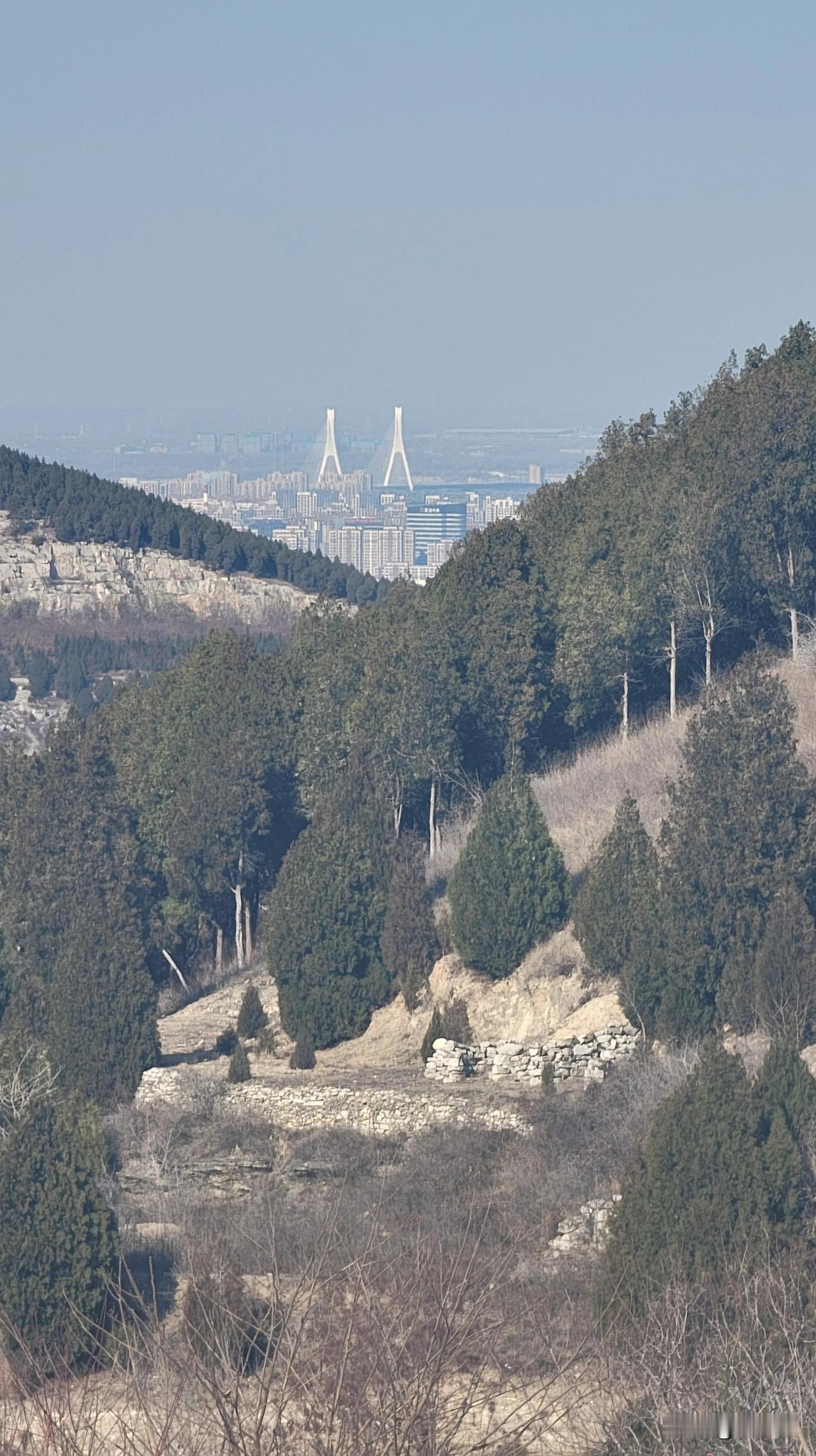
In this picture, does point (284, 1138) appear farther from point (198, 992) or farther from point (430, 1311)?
point (430, 1311)

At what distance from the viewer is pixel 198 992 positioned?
2912cm

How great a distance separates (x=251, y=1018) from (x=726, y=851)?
22.8 ft

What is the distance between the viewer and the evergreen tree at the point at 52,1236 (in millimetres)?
15734

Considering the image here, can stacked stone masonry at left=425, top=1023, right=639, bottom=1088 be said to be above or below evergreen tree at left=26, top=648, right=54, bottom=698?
below

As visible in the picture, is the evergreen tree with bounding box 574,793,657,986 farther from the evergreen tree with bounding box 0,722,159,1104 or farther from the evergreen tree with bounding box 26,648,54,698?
the evergreen tree with bounding box 26,648,54,698

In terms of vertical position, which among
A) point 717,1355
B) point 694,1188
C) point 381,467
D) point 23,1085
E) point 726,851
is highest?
point 381,467

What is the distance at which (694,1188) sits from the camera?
632 inches

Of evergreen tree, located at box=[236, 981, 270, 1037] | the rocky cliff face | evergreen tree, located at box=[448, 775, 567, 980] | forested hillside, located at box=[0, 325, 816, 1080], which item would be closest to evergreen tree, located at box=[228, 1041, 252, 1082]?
evergreen tree, located at box=[236, 981, 270, 1037]

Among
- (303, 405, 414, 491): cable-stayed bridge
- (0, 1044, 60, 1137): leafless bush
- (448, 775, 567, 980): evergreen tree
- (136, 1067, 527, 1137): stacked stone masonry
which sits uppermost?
(303, 405, 414, 491): cable-stayed bridge

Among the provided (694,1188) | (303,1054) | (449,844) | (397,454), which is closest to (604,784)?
(449,844)

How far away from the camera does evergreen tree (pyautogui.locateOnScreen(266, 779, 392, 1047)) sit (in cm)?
2520

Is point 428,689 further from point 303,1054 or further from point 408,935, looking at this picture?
point 303,1054

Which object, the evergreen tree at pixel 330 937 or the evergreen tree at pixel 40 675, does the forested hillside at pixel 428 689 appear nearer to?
the evergreen tree at pixel 330 937

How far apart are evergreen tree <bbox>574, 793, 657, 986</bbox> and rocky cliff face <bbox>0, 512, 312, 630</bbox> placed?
137 ft
